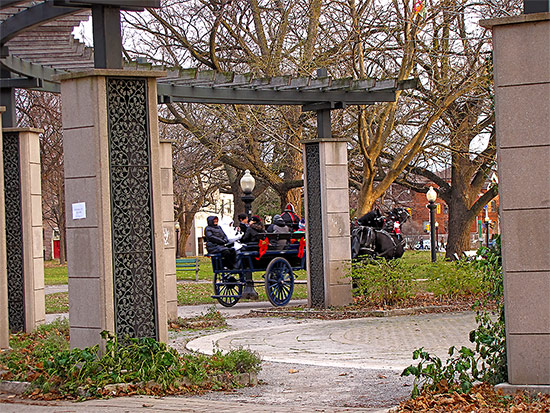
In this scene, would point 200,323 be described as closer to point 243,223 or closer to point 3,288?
point 3,288

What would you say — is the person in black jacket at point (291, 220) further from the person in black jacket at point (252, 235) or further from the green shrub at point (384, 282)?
the green shrub at point (384, 282)

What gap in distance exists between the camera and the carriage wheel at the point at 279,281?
1903 centimetres

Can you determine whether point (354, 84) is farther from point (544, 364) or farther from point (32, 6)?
point (544, 364)

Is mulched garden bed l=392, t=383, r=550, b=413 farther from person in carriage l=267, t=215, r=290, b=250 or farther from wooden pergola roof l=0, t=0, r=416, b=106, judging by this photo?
person in carriage l=267, t=215, r=290, b=250

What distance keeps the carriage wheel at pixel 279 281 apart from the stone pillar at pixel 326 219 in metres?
1.33

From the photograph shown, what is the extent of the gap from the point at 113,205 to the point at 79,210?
0.35 metres

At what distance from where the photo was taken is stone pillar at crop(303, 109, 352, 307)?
17.7 meters

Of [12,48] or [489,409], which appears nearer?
[489,409]

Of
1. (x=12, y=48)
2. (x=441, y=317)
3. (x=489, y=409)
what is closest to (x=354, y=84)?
(x=441, y=317)

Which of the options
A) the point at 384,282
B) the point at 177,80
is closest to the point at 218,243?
the point at 384,282

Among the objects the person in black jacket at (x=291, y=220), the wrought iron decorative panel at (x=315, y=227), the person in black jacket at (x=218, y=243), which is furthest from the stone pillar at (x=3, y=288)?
the person in black jacket at (x=291, y=220)

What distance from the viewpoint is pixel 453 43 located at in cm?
2577

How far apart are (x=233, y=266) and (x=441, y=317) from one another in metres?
5.54

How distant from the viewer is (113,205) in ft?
30.3
